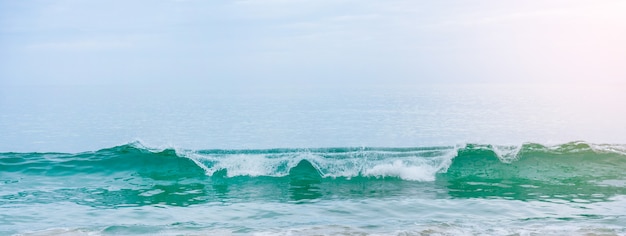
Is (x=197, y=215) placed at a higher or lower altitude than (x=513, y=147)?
lower

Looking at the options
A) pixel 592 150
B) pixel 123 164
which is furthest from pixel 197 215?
pixel 592 150

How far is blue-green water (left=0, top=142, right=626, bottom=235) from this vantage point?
32.6ft

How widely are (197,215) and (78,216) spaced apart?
2.17 m

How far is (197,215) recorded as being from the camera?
10.9 meters

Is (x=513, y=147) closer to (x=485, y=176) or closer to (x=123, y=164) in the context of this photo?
(x=485, y=176)

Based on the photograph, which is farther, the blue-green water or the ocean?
the ocean

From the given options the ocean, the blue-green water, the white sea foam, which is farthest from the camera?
the white sea foam

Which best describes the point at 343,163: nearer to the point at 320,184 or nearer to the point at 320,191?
the point at 320,184

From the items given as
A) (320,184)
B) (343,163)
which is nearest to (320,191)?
(320,184)

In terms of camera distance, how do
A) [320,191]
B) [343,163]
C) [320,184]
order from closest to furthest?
[320,191] < [320,184] < [343,163]

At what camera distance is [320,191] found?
13195 mm

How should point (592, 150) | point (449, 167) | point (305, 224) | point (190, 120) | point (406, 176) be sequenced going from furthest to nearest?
point (190, 120), point (592, 150), point (449, 167), point (406, 176), point (305, 224)

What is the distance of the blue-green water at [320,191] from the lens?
993 cm

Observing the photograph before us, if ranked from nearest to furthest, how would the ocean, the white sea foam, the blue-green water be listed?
the blue-green water < the ocean < the white sea foam
